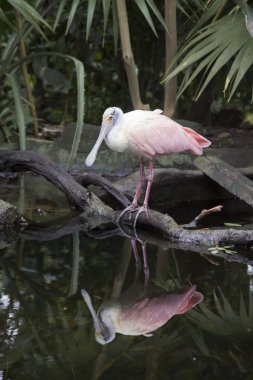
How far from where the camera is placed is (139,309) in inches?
137

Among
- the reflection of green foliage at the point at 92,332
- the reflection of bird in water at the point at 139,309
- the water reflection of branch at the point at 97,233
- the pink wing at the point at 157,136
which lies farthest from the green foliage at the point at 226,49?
the reflection of bird in water at the point at 139,309

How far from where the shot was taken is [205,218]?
17.5 ft

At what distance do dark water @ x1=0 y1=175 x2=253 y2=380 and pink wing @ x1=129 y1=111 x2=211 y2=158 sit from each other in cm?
60

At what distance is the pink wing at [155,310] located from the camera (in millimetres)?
3245

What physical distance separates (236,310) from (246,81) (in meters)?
5.41

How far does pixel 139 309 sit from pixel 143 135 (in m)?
1.53

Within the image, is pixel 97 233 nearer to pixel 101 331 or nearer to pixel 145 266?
pixel 145 266

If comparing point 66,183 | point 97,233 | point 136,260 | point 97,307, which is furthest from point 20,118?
point 97,307

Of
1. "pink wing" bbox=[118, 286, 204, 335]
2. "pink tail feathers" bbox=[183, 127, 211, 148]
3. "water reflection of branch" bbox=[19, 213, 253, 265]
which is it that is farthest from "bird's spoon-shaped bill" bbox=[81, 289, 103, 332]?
"pink tail feathers" bbox=[183, 127, 211, 148]

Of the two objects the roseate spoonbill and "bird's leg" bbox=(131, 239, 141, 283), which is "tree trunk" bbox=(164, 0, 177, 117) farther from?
"bird's leg" bbox=(131, 239, 141, 283)

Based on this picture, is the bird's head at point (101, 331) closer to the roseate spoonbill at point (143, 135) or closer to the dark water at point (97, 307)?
the dark water at point (97, 307)

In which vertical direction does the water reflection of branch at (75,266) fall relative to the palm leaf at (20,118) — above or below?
below

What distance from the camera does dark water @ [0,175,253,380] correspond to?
2.81 metres

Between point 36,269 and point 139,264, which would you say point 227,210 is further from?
point 36,269
